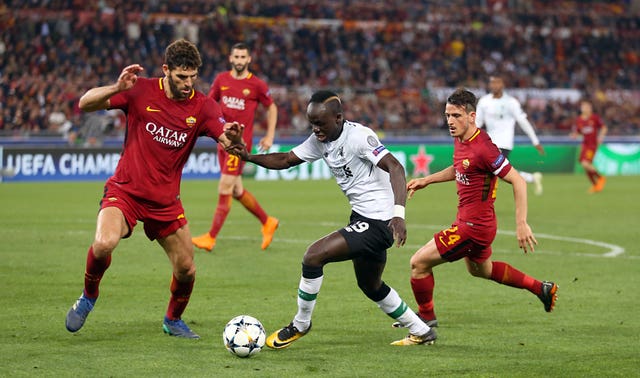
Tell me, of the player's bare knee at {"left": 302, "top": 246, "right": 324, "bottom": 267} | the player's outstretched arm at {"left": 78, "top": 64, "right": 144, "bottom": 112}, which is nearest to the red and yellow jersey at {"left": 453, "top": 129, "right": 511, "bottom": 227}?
the player's bare knee at {"left": 302, "top": 246, "right": 324, "bottom": 267}

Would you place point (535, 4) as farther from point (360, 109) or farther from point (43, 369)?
point (43, 369)

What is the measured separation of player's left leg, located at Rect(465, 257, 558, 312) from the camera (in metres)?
8.52

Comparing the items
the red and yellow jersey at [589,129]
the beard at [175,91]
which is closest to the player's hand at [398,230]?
the beard at [175,91]

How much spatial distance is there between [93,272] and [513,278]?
138 inches

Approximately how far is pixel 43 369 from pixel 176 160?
6.38 feet

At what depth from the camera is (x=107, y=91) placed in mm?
7184

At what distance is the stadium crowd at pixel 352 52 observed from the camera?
31531 mm

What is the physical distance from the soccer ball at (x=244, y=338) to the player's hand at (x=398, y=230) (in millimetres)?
1263

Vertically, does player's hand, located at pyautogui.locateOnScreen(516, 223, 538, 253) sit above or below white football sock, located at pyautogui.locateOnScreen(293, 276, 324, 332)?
above

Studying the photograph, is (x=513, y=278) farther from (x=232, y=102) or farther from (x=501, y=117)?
(x=501, y=117)

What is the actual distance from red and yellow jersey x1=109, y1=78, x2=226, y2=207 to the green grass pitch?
119 cm

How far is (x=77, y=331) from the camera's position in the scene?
787 cm

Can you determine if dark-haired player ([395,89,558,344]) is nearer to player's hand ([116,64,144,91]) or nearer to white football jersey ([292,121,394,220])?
white football jersey ([292,121,394,220])

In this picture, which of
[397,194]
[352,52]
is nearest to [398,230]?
[397,194]
